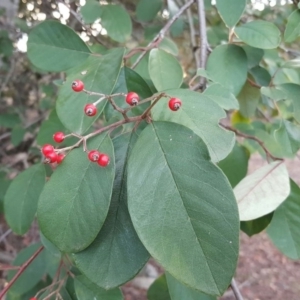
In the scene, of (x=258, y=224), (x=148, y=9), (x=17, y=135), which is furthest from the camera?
(x=17, y=135)

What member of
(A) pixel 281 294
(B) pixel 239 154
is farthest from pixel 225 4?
(A) pixel 281 294

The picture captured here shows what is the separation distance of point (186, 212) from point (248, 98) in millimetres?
643

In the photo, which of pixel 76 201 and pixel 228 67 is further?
pixel 228 67

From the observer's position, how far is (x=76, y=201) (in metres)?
0.54

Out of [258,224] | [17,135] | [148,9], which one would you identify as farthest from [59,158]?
[17,135]

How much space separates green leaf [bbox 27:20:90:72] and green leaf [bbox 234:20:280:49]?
0.33 metres

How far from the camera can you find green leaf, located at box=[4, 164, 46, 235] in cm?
88

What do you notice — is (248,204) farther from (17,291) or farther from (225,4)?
(17,291)

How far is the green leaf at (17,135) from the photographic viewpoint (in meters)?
1.88

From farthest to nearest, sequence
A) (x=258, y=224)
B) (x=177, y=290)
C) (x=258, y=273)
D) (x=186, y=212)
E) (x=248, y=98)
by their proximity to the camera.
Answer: (x=258, y=273), (x=248, y=98), (x=258, y=224), (x=177, y=290), (x=186, y=212)

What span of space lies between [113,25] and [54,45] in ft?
0.97

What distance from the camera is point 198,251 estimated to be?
1.54 ft

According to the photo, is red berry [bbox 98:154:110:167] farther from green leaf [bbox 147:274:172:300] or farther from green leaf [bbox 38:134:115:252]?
green leaf [bbox 147:274:172:300]

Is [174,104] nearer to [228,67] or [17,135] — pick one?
[228,67]
